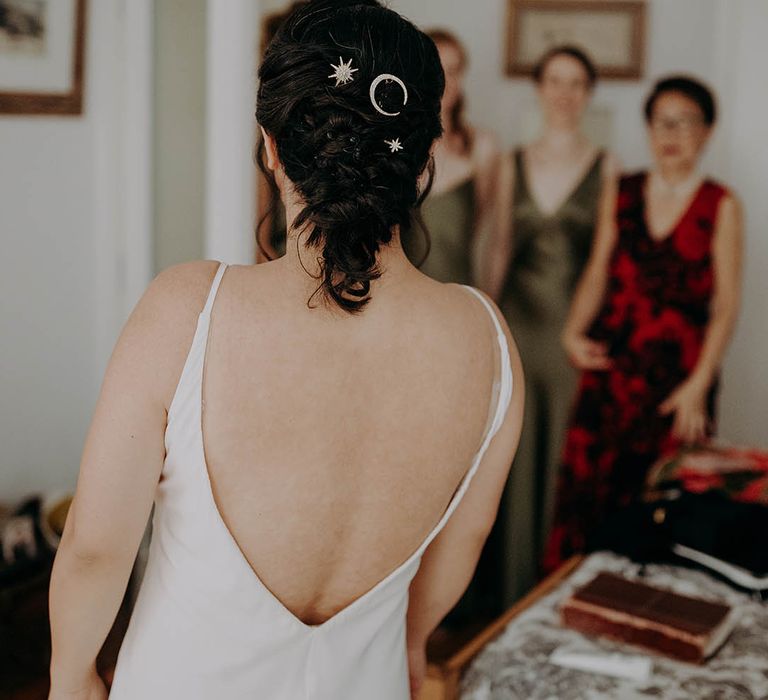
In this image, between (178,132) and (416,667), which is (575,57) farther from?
(416,667)

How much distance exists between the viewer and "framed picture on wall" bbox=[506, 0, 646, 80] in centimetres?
326

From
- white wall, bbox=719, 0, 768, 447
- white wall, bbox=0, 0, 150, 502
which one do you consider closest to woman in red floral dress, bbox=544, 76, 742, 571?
white wall, bbox=719, 0, 768, 447

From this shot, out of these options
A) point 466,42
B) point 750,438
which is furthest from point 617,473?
point 466,42

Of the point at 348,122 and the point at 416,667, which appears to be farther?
the point at 416,667

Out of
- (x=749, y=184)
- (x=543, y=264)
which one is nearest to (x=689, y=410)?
(x=543, y=264)

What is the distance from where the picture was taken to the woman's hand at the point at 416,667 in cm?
132

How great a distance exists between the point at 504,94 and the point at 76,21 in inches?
58.7

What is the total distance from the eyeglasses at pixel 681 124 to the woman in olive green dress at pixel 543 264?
20 centimetres

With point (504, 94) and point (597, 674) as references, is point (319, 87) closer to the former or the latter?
point (597, 674)

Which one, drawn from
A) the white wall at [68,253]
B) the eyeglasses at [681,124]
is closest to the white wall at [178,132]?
the white wall at [68,253]

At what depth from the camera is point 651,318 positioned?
116 inches

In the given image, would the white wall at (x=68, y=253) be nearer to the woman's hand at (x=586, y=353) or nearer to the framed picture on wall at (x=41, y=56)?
the framed picture on wall at (x=41, y=56)

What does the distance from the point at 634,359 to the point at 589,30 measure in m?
1.19

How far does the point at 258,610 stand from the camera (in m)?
1.02
